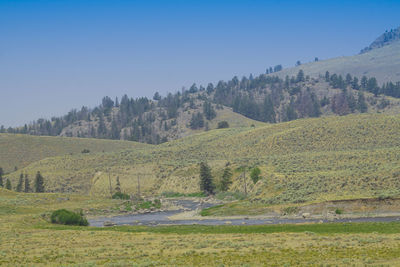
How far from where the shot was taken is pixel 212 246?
36.4 m

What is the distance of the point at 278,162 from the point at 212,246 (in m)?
71.9

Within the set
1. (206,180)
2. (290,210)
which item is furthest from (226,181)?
(290,210)

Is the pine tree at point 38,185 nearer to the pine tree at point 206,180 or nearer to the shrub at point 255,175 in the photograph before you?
the pine tree at point 206,180

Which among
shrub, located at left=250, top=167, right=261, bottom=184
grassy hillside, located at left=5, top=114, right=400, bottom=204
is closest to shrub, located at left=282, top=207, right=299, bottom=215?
grassy hillside, located at left=5, top=114, right=400, bottom=204

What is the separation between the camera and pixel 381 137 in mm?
126500

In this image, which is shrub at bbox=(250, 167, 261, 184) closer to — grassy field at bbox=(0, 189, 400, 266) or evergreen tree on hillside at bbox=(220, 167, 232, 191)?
evergreen tree on hillside at bbox=(220, 167, 232, 191)

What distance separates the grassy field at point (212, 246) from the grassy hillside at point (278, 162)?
79.3ft

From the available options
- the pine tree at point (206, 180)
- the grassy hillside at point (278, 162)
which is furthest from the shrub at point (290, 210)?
the pine tree at point (206, 180)

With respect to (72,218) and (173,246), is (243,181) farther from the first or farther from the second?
(173,246)

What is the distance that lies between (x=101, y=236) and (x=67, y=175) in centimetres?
10011

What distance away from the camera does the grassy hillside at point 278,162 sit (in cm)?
7525

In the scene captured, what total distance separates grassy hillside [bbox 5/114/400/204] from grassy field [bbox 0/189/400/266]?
2416 cm

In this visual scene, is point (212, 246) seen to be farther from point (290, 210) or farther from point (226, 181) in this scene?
point (226, 181)

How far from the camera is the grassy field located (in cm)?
2969
